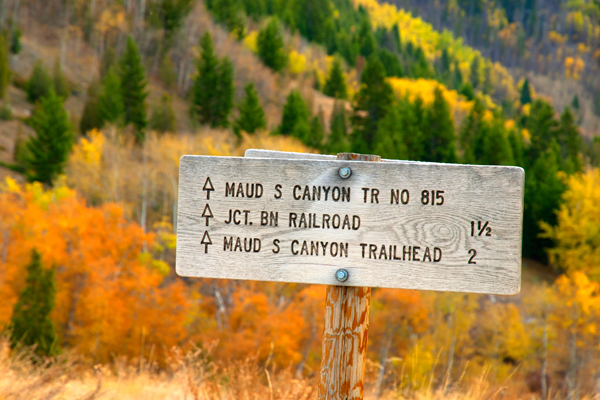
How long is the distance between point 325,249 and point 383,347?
1194 inches

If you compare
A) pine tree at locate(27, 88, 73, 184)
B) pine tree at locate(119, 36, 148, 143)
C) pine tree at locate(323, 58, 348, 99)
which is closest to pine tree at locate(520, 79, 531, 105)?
pine tree at locate(323, 58, 348, 99)

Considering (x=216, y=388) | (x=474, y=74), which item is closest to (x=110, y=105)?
(x=216, y=388)

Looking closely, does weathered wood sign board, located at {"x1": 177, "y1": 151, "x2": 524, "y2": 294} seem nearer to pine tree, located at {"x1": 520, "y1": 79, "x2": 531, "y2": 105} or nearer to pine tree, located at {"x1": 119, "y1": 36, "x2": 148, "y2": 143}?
pine tree, located at {"x1": 119, "y1": 36, "x2": 148, "y2": 143}

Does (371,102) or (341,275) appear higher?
(371,102)

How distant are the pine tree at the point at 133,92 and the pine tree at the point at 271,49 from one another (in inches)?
787

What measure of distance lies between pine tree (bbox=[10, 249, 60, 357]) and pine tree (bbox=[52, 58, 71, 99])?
2930 centimetres

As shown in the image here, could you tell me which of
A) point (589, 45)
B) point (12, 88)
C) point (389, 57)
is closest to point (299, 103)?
point (12, 88)

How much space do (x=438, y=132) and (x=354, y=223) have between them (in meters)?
48.5

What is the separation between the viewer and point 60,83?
52750 millimetres

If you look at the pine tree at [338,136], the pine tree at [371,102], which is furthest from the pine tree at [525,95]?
the pine tree at [371,102]

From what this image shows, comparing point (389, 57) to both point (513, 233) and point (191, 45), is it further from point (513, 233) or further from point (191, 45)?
point (513, 233)

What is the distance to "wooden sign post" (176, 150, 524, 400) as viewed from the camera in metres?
2.03

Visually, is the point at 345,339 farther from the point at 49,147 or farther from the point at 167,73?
the point at 167,73

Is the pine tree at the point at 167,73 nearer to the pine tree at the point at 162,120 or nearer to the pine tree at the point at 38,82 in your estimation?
the pine tree at the point at 38,82
